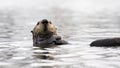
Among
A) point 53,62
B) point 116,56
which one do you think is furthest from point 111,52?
point 53,62

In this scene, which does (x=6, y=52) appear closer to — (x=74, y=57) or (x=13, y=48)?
(x=13, y=48)

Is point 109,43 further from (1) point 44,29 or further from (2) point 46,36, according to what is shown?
(2) point 46,36

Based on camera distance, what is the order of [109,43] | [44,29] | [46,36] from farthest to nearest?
1. [46,36]
2. [44,29]
3. [109,43]

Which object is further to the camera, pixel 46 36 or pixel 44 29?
pixel 46 36

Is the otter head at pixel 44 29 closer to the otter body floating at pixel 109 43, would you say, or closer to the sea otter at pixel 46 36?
the sea otter at pixel 46 36

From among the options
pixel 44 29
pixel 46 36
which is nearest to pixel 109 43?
pixel 44 29

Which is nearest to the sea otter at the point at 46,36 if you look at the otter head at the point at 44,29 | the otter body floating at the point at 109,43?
the otter head at the point at 44,29

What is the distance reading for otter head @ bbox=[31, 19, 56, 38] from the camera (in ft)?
56.7

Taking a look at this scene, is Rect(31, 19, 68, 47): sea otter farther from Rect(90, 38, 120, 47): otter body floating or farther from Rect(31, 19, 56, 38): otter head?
Rect(90, 38, 120, 47): otter body floating

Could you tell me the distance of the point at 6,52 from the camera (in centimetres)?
1542

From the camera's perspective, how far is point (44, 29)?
1744 cm

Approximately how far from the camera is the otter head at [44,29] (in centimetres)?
1730

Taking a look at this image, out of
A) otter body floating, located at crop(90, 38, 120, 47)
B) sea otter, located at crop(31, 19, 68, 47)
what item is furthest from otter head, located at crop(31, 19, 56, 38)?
otter body floating, located at crop(90, 38, 120, 47)

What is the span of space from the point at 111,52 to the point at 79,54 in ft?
3.06
